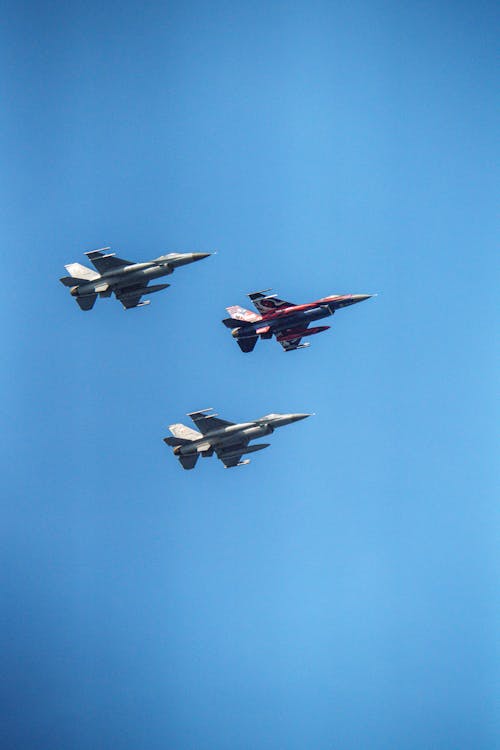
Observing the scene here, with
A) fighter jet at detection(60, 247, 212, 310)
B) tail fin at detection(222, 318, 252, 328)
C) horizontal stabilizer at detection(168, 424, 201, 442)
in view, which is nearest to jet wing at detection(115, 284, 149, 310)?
fighter jet at detection(60, 247, 212, 310)

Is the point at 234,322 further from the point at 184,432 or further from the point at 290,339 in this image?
the point at 184,432

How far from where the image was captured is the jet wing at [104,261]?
58.5 m

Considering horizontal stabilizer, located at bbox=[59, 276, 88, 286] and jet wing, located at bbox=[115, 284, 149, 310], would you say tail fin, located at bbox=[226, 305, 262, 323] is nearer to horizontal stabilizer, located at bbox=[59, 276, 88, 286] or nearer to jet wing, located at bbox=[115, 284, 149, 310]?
jet wing, located at bbox=[115, 284, 149, 310]

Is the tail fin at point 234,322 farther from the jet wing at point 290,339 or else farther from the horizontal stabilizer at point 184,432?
the horizontal stabilizer at point 184,432

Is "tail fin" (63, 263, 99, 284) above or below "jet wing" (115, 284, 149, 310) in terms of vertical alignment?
above

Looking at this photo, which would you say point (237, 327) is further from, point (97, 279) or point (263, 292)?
point (97, 279)

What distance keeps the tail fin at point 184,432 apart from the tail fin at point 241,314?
10404 millimetres

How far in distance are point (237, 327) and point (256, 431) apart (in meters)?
9.77

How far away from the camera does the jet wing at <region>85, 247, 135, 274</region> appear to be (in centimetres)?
5853

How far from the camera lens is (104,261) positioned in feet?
195

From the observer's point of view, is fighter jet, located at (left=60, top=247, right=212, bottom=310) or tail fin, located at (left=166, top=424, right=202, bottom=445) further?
tail fin, located at (left=166, top=424, right=202, bottom=445)

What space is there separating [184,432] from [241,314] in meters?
11.8

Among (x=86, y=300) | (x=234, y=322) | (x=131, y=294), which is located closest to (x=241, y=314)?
(x=234, y=322)

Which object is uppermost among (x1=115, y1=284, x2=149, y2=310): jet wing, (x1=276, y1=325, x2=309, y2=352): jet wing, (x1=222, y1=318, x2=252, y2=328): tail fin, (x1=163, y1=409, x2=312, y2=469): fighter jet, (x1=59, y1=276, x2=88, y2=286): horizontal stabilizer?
(x1=59, y1=276, x2=88, y2=286): horizontal stabilizer
